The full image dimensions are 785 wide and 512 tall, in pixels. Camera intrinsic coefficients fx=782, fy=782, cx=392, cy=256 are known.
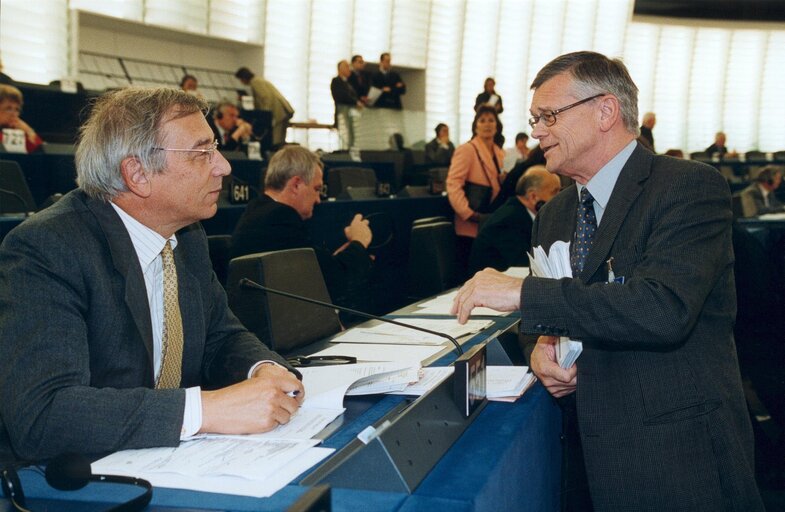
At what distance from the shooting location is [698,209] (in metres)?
1.59

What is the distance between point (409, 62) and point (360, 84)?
4204 mm

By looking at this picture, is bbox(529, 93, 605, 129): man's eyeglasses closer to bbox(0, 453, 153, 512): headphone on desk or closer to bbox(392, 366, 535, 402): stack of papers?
bbox(392, 366, 535, 402): stack of papers

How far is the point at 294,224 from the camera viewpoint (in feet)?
11.0

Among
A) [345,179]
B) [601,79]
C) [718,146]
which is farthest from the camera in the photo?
[718,146]

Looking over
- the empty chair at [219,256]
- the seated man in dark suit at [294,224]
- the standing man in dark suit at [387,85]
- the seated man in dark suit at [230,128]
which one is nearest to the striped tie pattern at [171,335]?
the empty chair at [219,256]

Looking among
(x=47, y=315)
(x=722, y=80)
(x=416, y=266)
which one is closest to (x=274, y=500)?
(x=47, y=315)

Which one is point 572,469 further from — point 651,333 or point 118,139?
point 118,139

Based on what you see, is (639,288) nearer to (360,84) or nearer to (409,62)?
(360,84)

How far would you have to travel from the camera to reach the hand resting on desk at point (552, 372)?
1.71 metres

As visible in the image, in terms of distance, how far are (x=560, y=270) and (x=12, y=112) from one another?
4374 mm

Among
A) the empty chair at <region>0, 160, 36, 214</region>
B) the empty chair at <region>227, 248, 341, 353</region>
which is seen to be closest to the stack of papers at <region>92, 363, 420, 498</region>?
the empty chair at <region>227, 248, 341, 353</region>

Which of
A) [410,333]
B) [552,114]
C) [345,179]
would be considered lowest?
[410,333]

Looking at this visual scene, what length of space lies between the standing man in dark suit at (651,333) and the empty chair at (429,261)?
1.85 metres

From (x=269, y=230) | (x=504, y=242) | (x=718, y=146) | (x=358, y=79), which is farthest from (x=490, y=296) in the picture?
(x=718, y=146)
